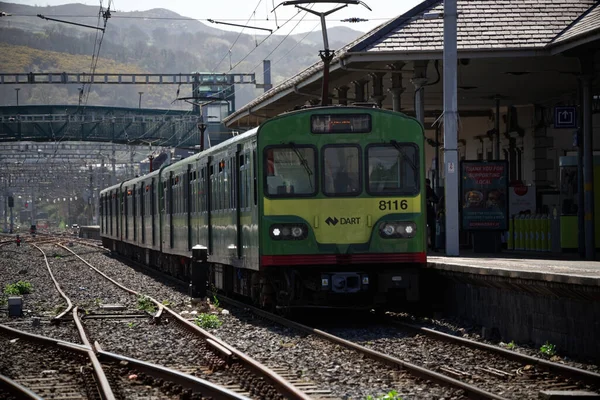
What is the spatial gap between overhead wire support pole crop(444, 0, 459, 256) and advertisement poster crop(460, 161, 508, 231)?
→ 126 inches

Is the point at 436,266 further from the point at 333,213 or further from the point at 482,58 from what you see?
the point at 482,58

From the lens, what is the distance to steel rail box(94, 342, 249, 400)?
8.32 meters

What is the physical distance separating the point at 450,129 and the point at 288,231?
652 centimetres

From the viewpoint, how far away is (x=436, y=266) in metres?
15.3

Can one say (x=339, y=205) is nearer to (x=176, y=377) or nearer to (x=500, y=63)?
(x=176, y=377)

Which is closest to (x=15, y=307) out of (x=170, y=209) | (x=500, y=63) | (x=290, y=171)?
(x=290, y=171)

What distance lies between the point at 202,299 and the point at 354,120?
5.18 meters

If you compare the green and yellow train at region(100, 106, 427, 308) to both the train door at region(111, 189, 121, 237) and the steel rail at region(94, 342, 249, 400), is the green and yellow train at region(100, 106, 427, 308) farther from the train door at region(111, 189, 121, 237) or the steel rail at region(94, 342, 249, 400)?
the train door at region(111, 189, 121, 237)

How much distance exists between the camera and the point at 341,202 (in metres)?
14.2

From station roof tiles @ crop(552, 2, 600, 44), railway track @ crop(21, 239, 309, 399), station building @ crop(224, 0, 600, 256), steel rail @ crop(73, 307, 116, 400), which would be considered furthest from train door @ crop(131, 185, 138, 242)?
steel rail @ crop(73, 307, 116, 400)

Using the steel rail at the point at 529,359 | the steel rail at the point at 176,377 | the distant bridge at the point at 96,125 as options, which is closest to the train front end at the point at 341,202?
the steel rail at the point at 529,359

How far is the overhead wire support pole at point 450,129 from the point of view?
19672 millimetres

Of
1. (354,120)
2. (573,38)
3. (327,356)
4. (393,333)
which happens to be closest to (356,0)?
(573,38)

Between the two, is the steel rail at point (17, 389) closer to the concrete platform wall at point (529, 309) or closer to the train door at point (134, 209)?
the concrete platform wall at point (529, 309)
